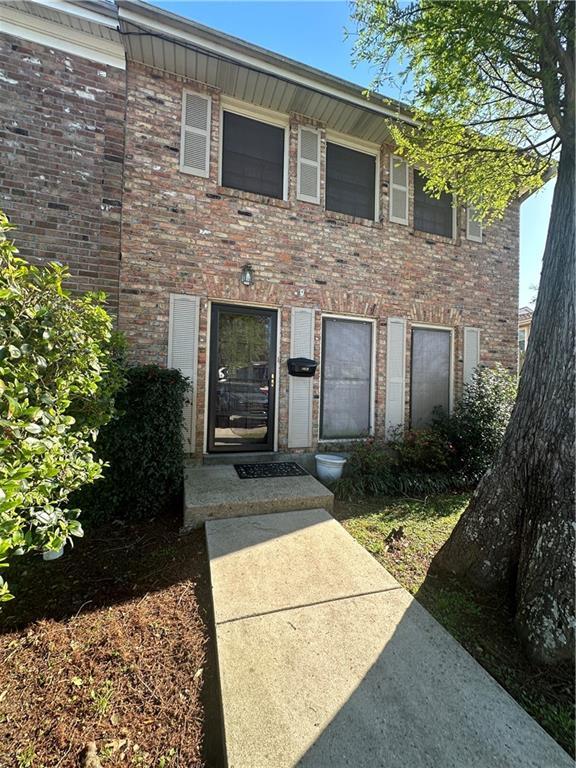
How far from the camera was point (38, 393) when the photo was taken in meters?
1.69

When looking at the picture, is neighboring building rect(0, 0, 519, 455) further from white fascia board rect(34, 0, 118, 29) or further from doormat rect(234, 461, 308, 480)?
doormat rect(234, 461, 308, 480)

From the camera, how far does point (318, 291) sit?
5.18 meters

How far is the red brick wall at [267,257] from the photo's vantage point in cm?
438

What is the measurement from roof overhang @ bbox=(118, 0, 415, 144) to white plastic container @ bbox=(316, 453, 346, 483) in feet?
14.7

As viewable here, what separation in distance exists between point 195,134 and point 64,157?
5.54ft

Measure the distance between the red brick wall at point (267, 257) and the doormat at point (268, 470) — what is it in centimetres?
50

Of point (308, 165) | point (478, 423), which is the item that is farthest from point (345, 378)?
point (308, 165)

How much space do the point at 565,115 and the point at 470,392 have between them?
405 centimetres

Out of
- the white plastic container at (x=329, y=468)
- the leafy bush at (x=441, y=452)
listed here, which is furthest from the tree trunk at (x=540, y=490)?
the white plastic container at (x=329, y=468)

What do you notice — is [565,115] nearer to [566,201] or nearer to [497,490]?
[566,201]

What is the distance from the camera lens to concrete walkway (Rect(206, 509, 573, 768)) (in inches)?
52.2

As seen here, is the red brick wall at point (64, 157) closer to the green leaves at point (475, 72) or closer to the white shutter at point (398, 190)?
the green leaves at point (475, 72)

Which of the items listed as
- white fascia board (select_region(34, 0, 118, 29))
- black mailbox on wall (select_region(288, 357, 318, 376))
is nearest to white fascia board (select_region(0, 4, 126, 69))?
white fascia board (select_region(34, 0, 118, 29))

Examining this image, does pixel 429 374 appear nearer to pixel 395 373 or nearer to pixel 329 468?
pixel 395 373
